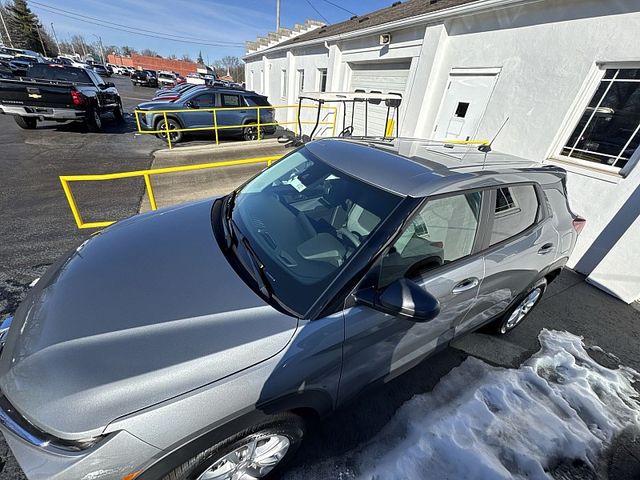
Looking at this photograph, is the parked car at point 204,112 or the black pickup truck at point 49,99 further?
the parked car at point 204,112

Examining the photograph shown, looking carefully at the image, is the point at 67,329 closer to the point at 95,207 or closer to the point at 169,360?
the point at 169,360

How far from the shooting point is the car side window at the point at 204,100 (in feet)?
31.7

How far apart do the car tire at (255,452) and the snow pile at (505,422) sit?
45 cm

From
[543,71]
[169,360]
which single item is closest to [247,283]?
[169,360]

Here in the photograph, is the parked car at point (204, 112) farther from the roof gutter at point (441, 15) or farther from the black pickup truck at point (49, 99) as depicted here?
the roof gutter at point (441, 15)

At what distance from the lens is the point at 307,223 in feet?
6.14

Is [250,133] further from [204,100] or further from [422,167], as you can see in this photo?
[422,167]

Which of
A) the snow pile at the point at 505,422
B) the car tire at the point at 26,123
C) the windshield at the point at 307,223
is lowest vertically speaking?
the car tire at the point at 26,123

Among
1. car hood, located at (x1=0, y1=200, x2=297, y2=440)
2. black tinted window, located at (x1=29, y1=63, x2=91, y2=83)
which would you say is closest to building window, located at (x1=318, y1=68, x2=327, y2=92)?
black tinted window, located at (x1=29, y1=63, x2=91, y2=83)

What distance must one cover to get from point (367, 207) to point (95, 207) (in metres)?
5.27

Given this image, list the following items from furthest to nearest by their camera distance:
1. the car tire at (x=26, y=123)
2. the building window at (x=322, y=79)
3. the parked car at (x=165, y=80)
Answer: the parked car at (x=165, y=80) → the building window at (x=322, y=79) → the car tire at (x=26, y=123)

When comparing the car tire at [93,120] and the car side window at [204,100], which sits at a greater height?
the car side window at [204,100]

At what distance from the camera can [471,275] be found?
6.38 ft

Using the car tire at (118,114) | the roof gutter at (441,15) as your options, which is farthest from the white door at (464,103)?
the car tire at (118,114)
